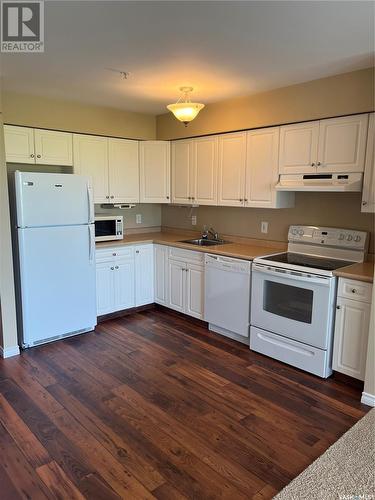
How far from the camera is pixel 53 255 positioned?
3.57 meters

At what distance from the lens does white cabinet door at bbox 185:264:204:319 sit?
4020 mm

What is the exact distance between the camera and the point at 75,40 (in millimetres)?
2389

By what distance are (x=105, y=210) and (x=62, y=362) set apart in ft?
6.95

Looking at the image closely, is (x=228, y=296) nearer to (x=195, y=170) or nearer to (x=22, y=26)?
(x=195, y=170)

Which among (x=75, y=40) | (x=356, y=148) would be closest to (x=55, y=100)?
(x=75, y=40)

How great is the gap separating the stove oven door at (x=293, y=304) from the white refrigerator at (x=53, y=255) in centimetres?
178

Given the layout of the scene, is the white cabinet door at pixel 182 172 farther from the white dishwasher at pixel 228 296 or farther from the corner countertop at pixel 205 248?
the white dishwasher at pixel 228 296

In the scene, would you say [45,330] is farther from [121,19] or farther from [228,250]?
[121,19]

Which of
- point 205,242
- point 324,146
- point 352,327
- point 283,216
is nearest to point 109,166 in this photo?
point 205,242

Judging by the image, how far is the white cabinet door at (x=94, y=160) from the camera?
13.7 feet

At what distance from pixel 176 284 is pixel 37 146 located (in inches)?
84.9

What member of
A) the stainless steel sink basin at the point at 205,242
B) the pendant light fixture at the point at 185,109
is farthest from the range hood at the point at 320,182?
the stainless steel sink basin at the point at 205,242

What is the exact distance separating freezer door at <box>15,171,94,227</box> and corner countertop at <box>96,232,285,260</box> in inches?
20.7

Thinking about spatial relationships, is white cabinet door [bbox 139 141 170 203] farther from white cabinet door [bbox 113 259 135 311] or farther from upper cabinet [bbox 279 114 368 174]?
upper cabinet [bbox 279 114 368 174]
